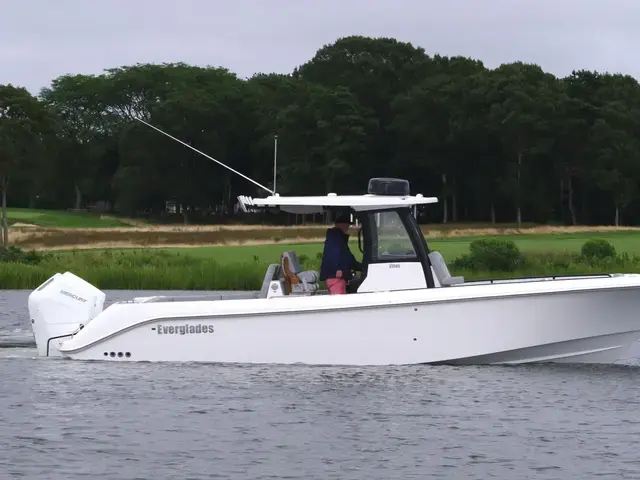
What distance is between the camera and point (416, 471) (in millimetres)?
12312

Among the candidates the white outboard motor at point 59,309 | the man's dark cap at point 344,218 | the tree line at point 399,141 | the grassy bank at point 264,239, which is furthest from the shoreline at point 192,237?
the man's dark cap at point 344,218

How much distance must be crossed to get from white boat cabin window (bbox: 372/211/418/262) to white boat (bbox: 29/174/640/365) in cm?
1

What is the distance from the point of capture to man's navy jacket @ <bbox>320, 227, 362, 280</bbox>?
16672mm

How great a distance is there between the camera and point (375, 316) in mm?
15875

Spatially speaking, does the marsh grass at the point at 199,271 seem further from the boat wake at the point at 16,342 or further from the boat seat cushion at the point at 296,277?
the boat seat cushion at the point at 296,277

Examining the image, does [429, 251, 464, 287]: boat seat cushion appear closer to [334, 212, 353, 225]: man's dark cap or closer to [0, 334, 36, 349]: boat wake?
[334, 212, 353, 225]: man's dark cap

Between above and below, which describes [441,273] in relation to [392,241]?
below

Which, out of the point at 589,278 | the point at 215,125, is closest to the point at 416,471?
the point at 589,278

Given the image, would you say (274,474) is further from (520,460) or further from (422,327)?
(422,327)

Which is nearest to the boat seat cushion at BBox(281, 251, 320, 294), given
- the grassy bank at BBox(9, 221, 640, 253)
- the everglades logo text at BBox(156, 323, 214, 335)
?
the everglades logo text at BBox(156, 323, 214, 335)

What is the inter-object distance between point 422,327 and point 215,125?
76420mm

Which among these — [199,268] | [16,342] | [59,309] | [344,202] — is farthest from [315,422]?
[199,268]

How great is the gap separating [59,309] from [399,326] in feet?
13.6

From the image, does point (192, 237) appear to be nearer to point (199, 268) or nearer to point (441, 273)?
point (199, 268)
